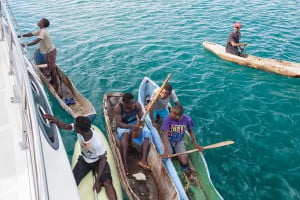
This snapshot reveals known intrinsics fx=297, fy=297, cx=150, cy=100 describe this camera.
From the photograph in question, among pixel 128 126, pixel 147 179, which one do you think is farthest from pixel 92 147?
pixel 147 179

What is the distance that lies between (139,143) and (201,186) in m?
2.14

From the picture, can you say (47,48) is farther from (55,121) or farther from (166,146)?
(166,146)

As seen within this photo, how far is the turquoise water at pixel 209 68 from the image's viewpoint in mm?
9344

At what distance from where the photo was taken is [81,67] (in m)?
14.6

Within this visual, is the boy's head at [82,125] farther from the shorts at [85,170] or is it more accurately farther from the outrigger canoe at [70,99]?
the outrigger canoe at [70,99]

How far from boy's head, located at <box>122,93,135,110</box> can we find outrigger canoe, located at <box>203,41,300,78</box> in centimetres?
833

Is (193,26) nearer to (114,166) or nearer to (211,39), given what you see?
(211,39)

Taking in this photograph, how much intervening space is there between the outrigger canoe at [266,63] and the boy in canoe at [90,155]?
9930 mm

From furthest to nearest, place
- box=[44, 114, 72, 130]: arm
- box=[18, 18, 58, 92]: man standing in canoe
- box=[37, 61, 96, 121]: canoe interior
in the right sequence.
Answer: box=[18, 18, 58, 92]: man standing in canoe
box=[37, 61, 96, 121]: canoe interior
box=[44, 114, 72, 130]: arm

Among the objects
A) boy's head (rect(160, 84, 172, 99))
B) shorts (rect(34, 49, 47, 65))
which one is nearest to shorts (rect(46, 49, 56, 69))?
shorts (rect(34, 49, 47, 65))


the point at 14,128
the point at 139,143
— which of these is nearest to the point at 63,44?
the point at 139,143

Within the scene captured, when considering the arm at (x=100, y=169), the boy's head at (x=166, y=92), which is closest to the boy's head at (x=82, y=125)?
the arm at (x=100, y=169)

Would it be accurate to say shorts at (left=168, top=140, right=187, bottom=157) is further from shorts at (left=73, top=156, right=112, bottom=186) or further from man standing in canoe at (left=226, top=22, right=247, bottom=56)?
man standing in canoe at (left=226, top=22, right=247, bottom=56)

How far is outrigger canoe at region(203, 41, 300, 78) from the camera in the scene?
1371cm
